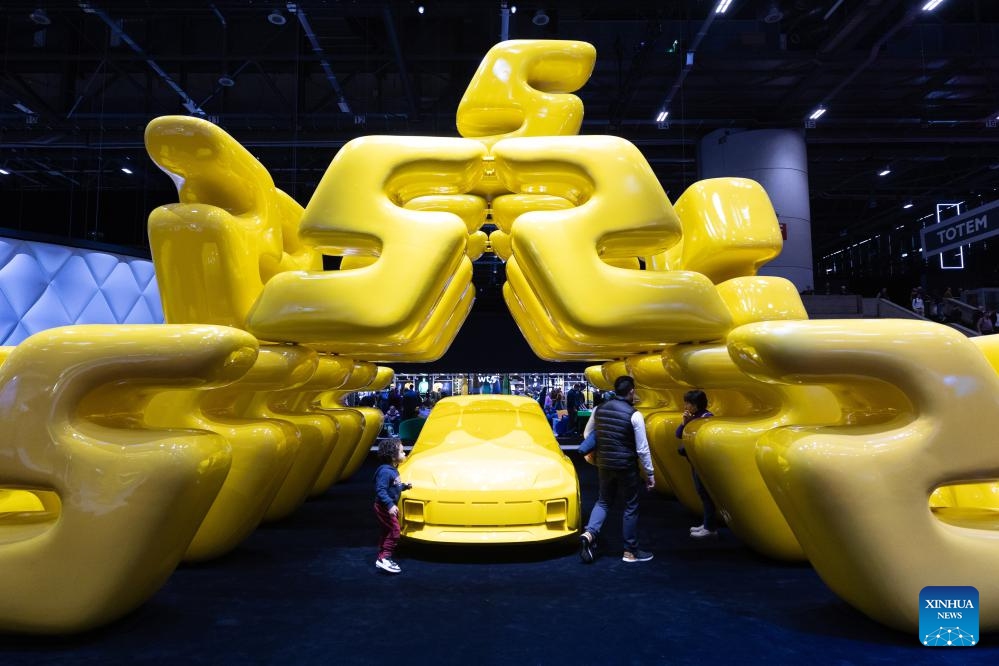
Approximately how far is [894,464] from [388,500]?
11.5ft

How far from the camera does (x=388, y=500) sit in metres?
5.18

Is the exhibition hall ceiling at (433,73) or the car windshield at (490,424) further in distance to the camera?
the exhibition hall ceiling at (433,73)

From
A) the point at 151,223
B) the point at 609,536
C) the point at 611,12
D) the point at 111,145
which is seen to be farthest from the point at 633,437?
the point at 111,145

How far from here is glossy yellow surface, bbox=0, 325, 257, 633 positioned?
3484mm

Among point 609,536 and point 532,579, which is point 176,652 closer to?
point 532,579

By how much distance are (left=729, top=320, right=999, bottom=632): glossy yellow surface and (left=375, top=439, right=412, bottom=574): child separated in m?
2.88

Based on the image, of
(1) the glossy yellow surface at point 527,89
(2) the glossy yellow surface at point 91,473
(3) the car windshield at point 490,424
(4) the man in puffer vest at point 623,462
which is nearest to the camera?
(2) the glossy yellow surface at point 91,473

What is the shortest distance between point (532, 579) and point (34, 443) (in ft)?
10.7

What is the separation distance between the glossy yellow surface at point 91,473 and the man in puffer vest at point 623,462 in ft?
10.1

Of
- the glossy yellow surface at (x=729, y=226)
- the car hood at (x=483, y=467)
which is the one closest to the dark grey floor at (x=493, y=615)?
the car hood at (x=483, y=467)

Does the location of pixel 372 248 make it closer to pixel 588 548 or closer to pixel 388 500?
pixel 388 500

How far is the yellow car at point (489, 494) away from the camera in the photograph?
523 centimetres

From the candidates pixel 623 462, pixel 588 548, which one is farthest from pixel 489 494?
pixel 623 462

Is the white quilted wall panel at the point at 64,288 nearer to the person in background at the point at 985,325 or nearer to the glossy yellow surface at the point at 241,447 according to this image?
the glossy yellow surface at the point at 241,447
